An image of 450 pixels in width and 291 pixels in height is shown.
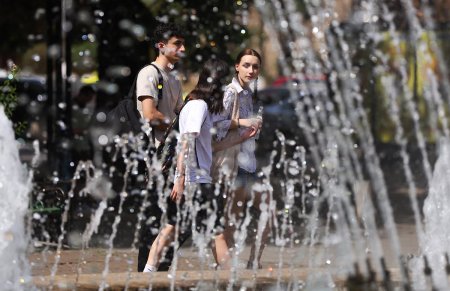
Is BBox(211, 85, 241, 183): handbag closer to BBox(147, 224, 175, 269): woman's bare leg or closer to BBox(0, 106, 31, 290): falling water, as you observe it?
BBox(147, 224, 175, 269): woman's bare leg

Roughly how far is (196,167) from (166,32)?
0.86 m

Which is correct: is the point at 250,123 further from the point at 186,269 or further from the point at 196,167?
the point at 186,269

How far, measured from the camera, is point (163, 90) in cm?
856

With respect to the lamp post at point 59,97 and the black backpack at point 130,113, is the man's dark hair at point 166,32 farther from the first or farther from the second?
the lamp post at point 59,97

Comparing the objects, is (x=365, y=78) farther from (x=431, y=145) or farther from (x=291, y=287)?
(x=291, y=287)

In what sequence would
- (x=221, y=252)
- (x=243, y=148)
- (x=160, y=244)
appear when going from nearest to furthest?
(x=160, y=244)
(x=221, y=252)
(x=243, y=148)

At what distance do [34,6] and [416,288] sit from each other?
21003 mm

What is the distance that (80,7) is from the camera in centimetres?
2208

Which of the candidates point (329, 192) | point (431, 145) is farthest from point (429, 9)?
point (329, 192)

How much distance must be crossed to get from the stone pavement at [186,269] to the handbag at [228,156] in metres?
0.63

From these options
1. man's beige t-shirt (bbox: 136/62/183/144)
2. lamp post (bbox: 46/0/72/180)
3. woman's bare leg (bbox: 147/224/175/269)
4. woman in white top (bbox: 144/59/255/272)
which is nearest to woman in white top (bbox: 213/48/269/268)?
man's beige t-shirt (bbox: 136/62/183/144)

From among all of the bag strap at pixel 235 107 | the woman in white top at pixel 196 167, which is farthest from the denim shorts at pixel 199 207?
the bag strap at pixel 235 107

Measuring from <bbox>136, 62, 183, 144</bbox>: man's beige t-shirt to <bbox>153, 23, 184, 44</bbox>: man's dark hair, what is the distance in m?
0.16

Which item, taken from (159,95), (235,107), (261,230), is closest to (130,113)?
(159,95)
